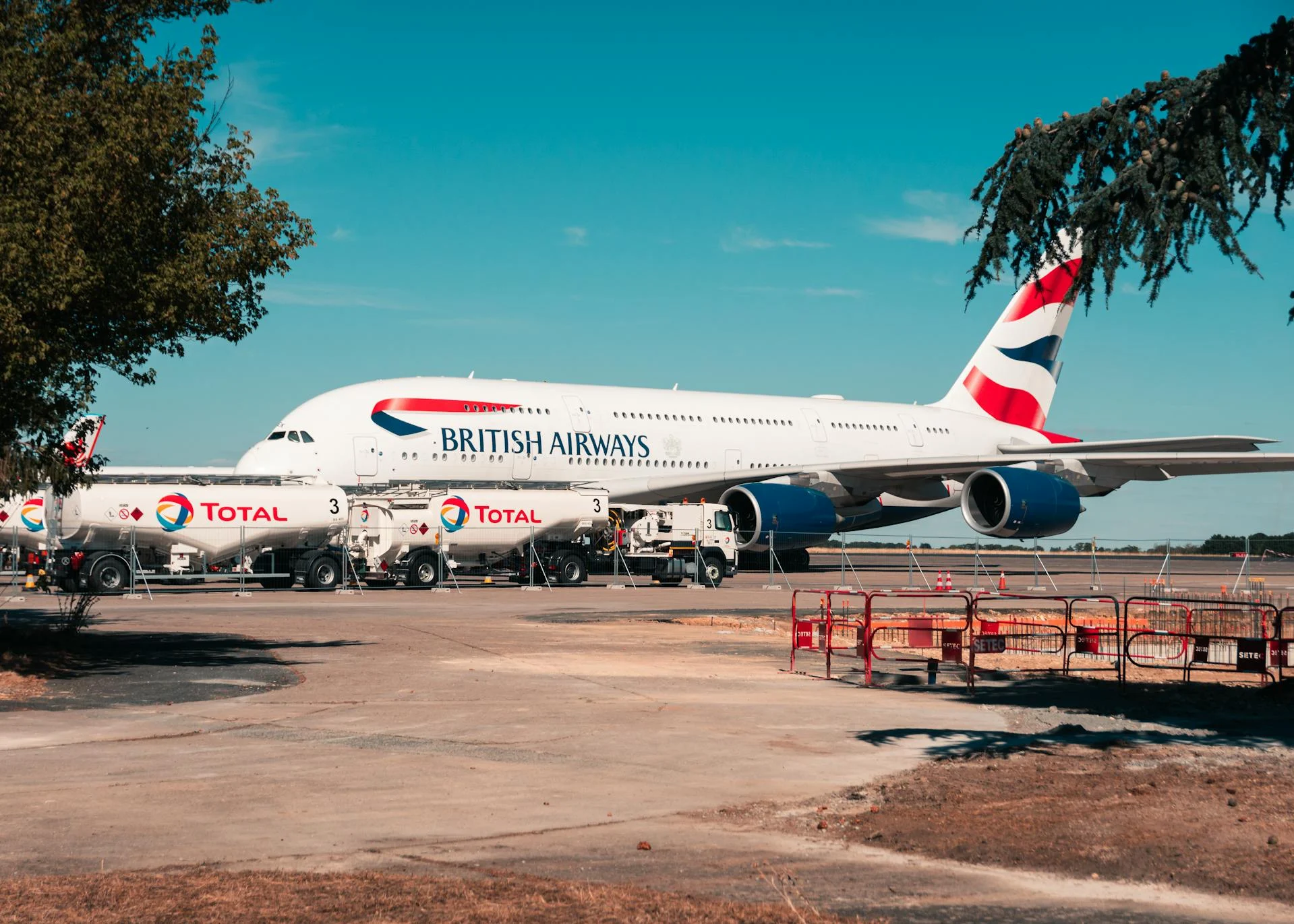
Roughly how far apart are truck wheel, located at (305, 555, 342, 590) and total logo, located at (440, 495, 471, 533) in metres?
2.82

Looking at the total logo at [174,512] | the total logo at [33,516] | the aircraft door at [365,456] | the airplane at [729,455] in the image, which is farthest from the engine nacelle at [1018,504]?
the total logo at [33,516]

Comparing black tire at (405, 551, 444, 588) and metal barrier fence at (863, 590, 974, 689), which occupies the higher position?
black tire at (405, 551, 444, 588)

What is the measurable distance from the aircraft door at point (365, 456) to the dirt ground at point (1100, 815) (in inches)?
1055

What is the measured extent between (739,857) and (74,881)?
3.29 meters

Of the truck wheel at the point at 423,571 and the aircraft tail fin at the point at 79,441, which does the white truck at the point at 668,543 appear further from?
the aircraft tail fin at the point at 79,441

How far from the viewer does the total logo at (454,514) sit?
1318 inches

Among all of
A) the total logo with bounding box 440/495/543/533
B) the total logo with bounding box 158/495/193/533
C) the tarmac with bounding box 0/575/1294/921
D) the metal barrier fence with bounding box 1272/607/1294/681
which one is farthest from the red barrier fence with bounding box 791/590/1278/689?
the total logo with bounding box 158/495/193/533

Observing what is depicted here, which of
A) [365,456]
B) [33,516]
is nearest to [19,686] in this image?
[33,516]

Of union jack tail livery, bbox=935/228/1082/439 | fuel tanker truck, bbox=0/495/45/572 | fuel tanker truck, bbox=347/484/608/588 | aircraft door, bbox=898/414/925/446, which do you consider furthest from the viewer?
union jack tail livery, bbox=935/228/1082/439

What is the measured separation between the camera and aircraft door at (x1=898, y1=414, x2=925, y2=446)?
48.1 metres

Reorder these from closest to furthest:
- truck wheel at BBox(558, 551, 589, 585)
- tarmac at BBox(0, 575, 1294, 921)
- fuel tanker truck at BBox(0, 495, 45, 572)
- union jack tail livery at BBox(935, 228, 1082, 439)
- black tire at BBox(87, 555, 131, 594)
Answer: tarmac at BBox(0, 575, 1294, 921)
black tire at BBox(87, 555, 131, 594)
fuel tanker truck at BBox(0, 495, 45, 572)
truck wheel at BBox(558, 551, 589, 585)
union jack tail livery at BBox(935, 228, 1082, 439)

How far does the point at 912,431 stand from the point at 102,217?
3802 cm

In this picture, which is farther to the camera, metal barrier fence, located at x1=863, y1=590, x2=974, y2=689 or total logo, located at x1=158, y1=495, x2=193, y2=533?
total logo, located at x1=158, y1=495, x2=193, y2=533

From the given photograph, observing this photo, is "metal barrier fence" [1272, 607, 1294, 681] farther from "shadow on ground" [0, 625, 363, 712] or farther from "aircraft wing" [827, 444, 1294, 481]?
"aircraft wing" [827, 444, 1294, 481]
